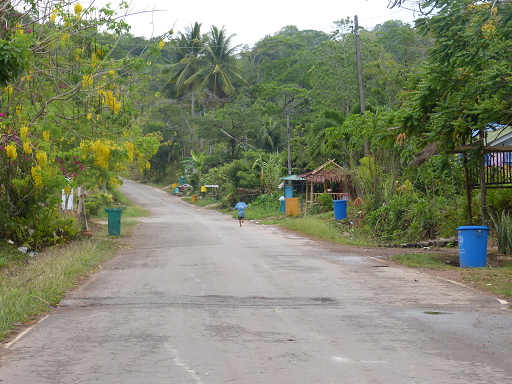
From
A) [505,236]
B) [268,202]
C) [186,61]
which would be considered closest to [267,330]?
[505,236]

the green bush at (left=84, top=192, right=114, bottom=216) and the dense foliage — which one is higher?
the dense foliage

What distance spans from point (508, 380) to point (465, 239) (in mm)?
8431

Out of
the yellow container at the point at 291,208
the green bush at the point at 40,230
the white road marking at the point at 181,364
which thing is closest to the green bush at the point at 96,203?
the yellow container at the point at 291,208

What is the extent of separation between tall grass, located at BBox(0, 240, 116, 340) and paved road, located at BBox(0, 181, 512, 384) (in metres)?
0.35

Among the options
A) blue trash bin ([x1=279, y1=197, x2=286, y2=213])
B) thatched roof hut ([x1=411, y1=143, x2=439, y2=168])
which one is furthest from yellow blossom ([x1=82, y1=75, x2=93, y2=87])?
blue trash bin ([x1=279, y1=197, x2=286, y2=213])

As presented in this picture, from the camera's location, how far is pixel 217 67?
2082 inches

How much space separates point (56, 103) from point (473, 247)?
1260 cm

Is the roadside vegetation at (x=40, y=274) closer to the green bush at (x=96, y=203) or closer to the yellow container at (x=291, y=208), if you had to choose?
the yellow container at (x=291, y=208)

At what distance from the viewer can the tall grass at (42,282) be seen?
788 cm

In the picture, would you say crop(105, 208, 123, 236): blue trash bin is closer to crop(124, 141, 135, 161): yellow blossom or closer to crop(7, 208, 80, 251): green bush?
crop(7, 208, 80, 251): green bush

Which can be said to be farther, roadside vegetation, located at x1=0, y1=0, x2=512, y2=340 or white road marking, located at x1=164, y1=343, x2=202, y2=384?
A: roadside vegetation, located at x1=0, y1=0, x2=512, y2=340

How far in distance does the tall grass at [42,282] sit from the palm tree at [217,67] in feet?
127

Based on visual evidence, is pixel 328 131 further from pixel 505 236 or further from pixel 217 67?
pixel 217 67

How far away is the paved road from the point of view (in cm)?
545
